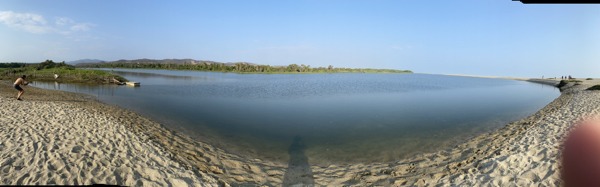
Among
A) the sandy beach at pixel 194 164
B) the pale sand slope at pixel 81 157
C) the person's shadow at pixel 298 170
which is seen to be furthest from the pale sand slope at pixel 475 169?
the pale sand slope at pixel 81 157

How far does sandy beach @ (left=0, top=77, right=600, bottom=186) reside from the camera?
23.6ft

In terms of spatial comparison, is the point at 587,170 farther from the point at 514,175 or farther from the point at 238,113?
the point at 238,113

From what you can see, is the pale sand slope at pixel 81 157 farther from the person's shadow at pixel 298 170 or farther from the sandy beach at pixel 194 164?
the person's shadow at pixel 298 170

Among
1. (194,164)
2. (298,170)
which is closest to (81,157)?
(194,164)

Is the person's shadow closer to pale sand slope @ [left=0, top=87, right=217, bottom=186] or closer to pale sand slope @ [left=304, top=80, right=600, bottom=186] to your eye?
pale sand slope @ [left=304, top=80, right=600, bottom=186]

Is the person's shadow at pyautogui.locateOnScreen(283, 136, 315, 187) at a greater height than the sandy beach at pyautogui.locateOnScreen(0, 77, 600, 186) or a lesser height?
lesser

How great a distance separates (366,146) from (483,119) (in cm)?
1252

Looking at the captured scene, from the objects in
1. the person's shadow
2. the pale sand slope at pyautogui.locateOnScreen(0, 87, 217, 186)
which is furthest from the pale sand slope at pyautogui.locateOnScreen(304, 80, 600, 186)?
the pale sand slope at pyautogui.locateOnScreen(0, 87, 217, 186)

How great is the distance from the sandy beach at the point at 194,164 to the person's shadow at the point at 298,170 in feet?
0.11

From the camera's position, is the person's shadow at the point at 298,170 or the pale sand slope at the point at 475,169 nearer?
the pale sand slope at the point at 475,169

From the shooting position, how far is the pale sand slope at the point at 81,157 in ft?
22.4

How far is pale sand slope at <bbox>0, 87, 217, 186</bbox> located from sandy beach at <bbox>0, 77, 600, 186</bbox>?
0.06 feet

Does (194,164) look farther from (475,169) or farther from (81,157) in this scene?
(475,169)

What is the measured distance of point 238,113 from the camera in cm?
2139
